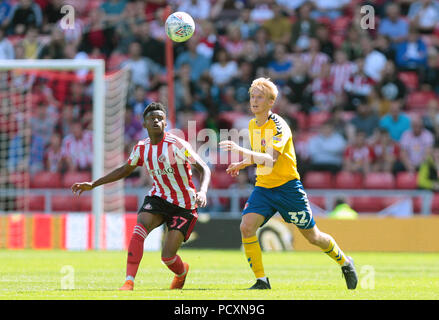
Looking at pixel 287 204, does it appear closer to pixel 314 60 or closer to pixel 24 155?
pixel 314 60

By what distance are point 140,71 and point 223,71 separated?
209 centimetres

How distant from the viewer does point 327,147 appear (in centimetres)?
1948

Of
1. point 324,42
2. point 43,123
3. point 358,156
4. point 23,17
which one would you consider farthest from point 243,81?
point 23,17

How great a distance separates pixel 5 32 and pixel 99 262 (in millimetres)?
11051

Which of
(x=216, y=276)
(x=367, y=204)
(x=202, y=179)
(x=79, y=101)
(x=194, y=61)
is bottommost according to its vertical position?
(x=367, y=204)

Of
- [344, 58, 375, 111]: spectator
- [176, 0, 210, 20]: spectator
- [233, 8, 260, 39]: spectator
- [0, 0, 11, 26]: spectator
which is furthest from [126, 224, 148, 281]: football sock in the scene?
[0, 0, 11, 26]: spectator

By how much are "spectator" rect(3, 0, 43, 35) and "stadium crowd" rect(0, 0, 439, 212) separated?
3 centimetres

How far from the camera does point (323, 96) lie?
810 inches

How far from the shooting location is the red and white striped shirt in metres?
9.15

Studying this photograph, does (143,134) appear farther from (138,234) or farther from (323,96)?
(138,234)

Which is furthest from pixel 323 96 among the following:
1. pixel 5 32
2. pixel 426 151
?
pixel 5 32

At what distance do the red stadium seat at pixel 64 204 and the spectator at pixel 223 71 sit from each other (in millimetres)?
4529

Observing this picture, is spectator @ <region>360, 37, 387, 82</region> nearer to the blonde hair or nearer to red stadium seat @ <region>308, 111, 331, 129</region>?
red stadium seat @ <region>308, 111, 331, 129</region>

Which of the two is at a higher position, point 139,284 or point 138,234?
point 138,234
